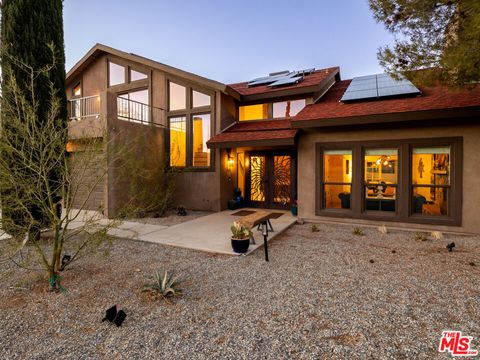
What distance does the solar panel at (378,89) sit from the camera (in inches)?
300

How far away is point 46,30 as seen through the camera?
19.9ft

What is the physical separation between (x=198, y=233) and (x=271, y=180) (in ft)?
16.0

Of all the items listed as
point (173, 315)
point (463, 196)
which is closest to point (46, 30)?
point (173, 315)

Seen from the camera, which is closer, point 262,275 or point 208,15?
point 262,275

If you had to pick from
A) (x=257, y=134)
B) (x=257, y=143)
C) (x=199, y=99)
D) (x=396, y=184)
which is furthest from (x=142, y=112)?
(x=396, y=184)

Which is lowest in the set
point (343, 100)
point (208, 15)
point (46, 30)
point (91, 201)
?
point (91, 201)

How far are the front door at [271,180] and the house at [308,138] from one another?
43 millimetres

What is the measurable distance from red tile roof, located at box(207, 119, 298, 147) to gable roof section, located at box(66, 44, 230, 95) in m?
1.72

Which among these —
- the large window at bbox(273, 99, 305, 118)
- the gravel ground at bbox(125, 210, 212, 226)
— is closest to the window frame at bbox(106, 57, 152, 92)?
the large window at bbox(273, 99, 305, 118)

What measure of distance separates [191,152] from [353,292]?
867 centimetres

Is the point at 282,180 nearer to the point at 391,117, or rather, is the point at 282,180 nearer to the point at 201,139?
the point at 201,139

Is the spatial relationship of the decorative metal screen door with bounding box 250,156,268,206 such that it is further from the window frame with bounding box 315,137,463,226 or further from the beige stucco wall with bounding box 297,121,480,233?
the window frame with bounding box 315,137,463,226

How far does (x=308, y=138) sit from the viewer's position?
8.25 m

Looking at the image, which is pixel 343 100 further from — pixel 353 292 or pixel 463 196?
pixel 353 292
